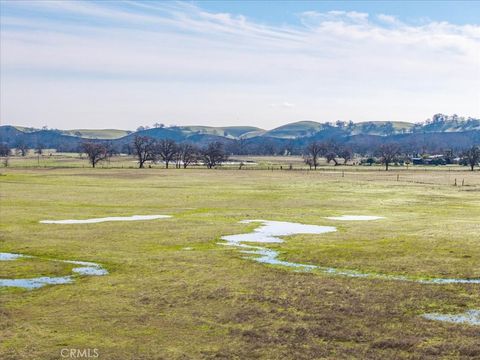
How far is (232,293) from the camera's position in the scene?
29.4m

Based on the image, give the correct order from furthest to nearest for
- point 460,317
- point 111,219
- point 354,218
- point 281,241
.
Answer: point 354,218
point 111,219
point 281,241
point 460,317

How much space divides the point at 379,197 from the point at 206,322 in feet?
224

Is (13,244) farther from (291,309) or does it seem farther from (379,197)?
(379,197)

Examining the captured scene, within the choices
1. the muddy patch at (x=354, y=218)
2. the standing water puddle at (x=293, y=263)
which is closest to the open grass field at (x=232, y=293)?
the standing water puddle at (x=293, y=263)

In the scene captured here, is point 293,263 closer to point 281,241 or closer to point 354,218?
point 281,241

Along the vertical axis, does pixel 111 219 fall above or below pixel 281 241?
below

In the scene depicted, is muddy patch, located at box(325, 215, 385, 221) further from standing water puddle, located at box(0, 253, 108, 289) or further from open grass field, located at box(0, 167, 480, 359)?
standing water puddle, located at box(0, 253, 108, 289)
